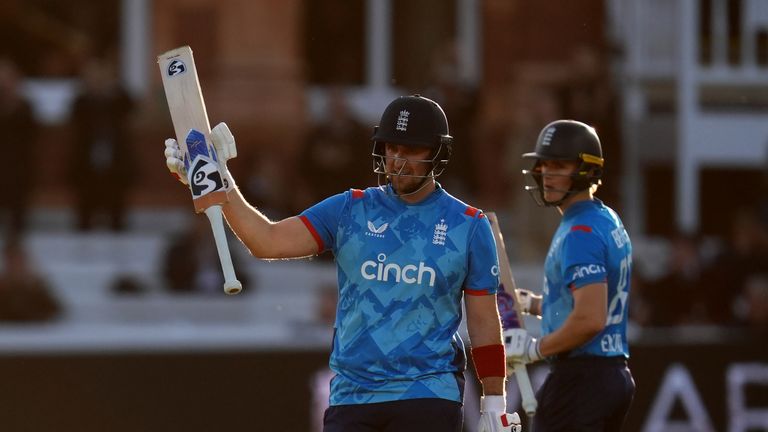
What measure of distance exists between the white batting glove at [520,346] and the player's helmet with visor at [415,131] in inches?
47.0

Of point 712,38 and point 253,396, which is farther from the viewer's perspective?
point 712,38

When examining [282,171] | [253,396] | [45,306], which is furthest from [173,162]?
[282,171]

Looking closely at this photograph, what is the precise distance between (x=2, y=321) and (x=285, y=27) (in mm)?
3956

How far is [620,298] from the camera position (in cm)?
695

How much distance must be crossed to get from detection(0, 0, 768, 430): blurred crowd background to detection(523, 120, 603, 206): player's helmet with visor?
14.1 feet

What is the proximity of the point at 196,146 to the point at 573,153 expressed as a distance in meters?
1.80

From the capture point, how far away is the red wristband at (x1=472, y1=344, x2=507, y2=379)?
6.01 metres

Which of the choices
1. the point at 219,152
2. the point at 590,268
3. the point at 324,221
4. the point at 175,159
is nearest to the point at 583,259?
the point at 590,268

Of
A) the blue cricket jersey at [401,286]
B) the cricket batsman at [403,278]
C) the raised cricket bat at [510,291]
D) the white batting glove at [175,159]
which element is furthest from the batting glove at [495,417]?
the white batting glove at [175,159]

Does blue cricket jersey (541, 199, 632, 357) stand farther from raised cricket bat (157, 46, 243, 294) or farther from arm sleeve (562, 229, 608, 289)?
raised cricket bat (157, 46, 243, 294)

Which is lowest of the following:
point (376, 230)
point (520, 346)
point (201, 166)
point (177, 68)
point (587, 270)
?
point (520, 346)

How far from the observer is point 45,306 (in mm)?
11789

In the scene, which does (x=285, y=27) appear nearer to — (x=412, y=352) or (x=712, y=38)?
(x=712, y=38)

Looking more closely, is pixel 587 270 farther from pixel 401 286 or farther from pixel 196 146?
pixel 196 146
